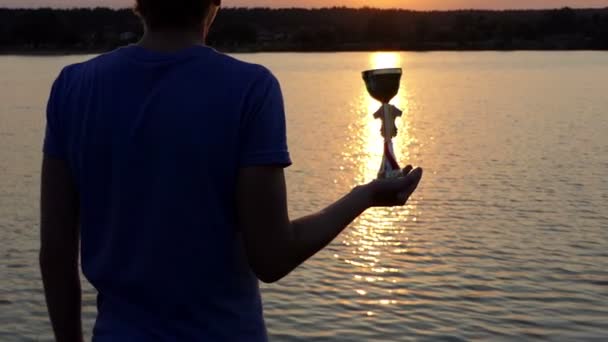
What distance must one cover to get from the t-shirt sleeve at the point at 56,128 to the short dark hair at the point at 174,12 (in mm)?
206

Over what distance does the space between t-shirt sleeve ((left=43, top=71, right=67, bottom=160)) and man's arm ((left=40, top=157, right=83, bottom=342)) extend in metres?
0.02

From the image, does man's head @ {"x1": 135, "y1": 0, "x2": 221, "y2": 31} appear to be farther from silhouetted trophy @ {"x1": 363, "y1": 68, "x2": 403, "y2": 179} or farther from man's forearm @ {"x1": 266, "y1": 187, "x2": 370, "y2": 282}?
silhouetted trophy @ {"x1": 363, "y1": 68, "x2": 403, "y2": 179}

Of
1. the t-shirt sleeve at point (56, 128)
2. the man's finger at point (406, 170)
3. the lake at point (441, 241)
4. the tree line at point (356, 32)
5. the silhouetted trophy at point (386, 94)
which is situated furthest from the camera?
the tree line at point (356, 32)

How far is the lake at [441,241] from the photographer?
9094 millimetres

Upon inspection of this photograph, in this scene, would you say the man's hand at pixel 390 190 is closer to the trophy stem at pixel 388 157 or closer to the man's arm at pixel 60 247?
the trophy stem at pixel 388 157

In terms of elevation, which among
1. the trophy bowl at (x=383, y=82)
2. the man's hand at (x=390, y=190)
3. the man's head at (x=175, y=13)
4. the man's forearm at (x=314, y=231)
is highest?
the man's head at (x=175, y=13)

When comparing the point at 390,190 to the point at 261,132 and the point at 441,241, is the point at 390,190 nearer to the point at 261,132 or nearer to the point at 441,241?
the point at 261,132

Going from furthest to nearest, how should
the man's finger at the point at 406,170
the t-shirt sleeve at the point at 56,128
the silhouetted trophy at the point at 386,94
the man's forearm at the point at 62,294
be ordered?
the silhouetted trophy at the point at 386,94 < the man's finger at the point at 406,170 < the man's forearm at the point at 62,294 < the t-shirt sleeve at the point at 56,128

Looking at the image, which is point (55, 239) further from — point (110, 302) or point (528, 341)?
point (528, 341)

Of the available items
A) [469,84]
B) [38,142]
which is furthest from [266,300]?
A: [469,84]

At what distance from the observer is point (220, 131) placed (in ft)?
5.63

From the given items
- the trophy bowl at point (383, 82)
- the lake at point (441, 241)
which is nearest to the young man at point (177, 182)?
the trophy bowl at point (383, 82)

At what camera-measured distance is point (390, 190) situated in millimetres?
1949

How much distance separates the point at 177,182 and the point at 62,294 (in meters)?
0.42
